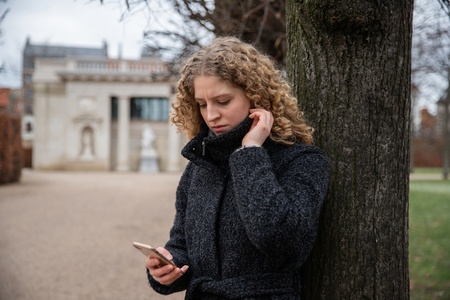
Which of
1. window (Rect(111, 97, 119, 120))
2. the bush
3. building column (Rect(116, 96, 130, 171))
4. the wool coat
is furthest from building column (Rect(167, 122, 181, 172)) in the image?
the wool coat

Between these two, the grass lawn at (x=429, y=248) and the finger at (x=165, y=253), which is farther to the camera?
the grass lawn at (x=429, y=248)

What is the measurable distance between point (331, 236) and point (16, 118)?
20596mm

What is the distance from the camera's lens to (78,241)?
337 inches

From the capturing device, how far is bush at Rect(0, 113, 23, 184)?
18891 mm

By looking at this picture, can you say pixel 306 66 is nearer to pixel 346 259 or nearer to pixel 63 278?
pixel 346 259

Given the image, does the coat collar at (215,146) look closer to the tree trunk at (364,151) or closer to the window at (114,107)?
the tree trunk at (364,151)

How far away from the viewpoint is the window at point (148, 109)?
32969 millimetres

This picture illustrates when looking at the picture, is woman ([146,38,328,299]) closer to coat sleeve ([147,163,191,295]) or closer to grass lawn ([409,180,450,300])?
coat sleeve ([147,163,191,295])

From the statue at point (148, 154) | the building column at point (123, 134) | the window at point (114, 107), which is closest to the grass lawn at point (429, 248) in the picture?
the statue at point (148, 154)

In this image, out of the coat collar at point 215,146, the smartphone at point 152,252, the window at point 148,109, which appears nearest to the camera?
the smartphone at point 152,252

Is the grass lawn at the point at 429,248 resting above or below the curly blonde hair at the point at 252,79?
below

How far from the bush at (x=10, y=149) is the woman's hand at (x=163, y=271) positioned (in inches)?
733

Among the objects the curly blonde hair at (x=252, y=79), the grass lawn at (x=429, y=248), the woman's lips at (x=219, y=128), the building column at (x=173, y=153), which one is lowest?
the grass lawn at (x=429, y=248)

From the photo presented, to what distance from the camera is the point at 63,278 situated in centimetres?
621
